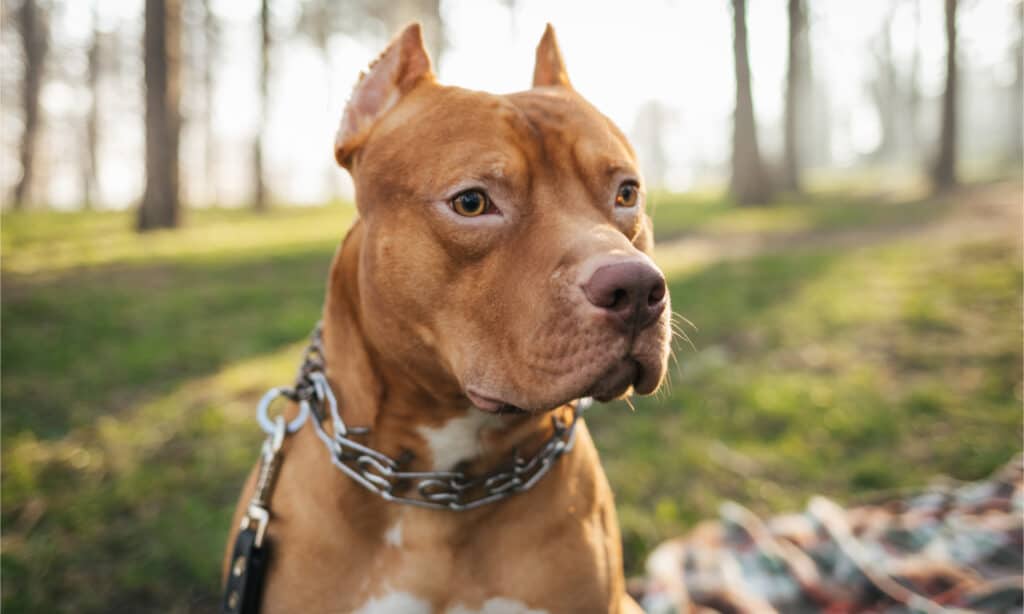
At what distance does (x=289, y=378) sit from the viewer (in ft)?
18.8

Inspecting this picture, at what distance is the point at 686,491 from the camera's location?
4215 mm

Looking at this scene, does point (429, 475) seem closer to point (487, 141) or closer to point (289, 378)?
point (487, 141)

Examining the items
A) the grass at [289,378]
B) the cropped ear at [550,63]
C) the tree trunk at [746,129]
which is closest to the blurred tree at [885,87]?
the tree trunk at [746,129]

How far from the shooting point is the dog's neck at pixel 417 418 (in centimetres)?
215

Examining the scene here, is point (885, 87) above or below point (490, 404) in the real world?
above

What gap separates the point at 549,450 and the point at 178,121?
12.6 metres

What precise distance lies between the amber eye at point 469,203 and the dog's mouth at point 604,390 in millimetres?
476

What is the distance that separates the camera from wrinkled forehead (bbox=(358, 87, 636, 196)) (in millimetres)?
2037

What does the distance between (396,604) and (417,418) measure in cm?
51

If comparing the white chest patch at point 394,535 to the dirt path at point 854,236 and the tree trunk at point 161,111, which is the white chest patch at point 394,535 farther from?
the tree trunk at point 161,111

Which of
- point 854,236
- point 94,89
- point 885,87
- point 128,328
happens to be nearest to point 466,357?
point 128,328

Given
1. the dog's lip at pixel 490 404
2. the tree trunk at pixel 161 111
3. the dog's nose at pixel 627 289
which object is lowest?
the dog's lip at pixel 490 404

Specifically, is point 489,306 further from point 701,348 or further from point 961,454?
point 701,348

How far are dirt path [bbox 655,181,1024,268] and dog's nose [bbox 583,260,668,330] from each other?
8.18m
